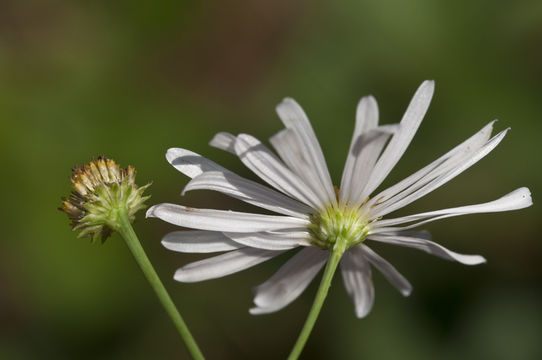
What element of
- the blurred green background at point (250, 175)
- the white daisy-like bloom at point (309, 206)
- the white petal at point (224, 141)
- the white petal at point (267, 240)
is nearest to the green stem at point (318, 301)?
the white daisy-like bloom at point (309, 206)

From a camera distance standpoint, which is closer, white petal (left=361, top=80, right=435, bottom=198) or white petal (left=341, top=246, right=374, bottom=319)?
white petal (left=341, top=246, right=374, bottom=319)

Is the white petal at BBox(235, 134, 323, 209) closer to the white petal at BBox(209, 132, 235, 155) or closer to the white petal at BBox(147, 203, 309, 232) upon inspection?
the white petal at BBox(209, 132, 235, 155)

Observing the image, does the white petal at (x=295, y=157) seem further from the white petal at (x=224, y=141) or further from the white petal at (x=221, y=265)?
the white petal at (x=221, y=265)

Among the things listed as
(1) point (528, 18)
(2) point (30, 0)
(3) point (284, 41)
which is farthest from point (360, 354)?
(2) point (30, 0)

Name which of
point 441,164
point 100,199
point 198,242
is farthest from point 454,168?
point 100,199

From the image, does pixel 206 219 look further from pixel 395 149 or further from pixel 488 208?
pixel 488 208

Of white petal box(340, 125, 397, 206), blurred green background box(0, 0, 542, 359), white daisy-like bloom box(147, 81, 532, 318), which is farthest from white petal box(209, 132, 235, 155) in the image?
blurred green background box(0, 0, 542, 359)

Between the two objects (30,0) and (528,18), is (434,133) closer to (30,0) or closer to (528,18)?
(528,18)
